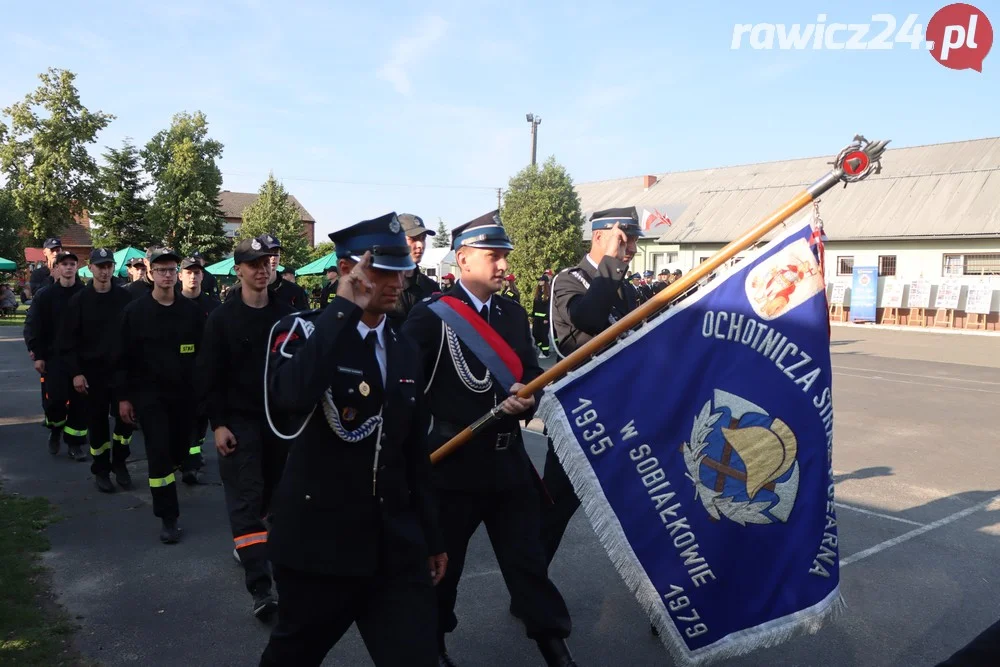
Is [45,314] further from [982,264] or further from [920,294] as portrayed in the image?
[982,264]

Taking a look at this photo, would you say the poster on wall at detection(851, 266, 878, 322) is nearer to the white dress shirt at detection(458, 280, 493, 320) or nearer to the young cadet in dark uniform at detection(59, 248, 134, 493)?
the young cadet in dark uniform at detection(59, 248, 134, 493)

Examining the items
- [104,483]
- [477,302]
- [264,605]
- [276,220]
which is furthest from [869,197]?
[276,220]

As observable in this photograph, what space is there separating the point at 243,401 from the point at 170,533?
61.6 inches

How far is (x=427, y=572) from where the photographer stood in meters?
2.81

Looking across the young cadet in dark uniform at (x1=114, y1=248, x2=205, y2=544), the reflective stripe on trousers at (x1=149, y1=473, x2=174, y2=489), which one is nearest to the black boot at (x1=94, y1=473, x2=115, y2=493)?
the young cadet in dark uniform at (x1=114, y1=248, x2=205, y2=544)

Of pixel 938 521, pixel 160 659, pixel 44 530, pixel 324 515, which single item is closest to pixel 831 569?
pixel 324 515

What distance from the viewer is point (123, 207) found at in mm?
47500

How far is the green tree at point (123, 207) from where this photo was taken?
47.0m

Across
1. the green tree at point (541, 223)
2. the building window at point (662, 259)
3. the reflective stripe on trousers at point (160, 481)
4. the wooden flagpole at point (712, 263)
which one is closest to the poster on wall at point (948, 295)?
the building window at point (662, 259)

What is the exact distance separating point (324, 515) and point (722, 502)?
162cm

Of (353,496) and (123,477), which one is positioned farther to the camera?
(123,477)

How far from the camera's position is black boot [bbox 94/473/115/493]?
22.7ft

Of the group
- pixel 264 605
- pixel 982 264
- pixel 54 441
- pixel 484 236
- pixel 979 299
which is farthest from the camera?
pixel 982 264

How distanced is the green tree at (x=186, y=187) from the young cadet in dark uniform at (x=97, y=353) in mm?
41472
